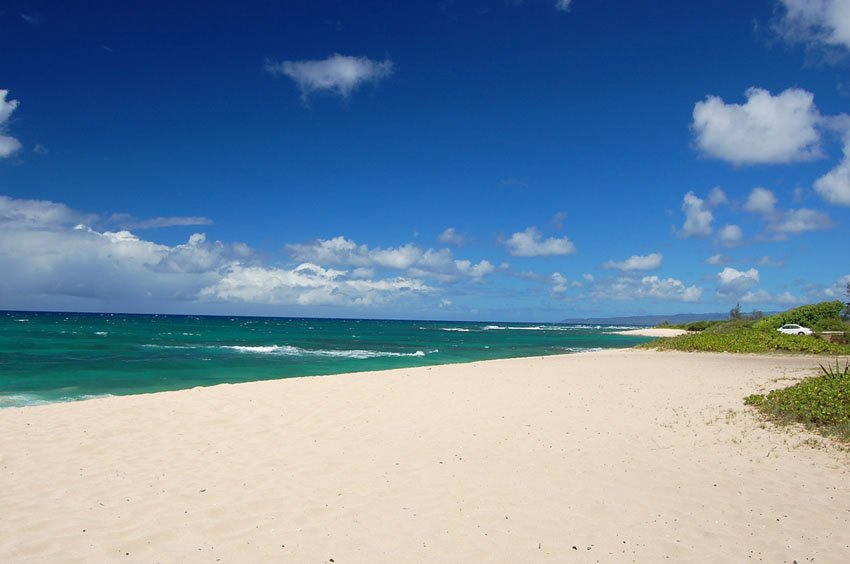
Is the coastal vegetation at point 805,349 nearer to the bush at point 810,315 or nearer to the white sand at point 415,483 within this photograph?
the bush at point 810,315

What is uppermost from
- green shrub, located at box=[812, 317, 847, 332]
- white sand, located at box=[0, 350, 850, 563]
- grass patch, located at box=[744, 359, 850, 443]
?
green shrub, located at box=[812, 317, 847, 332]

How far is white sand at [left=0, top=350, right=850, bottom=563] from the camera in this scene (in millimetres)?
5559

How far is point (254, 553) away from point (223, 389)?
34.8ft

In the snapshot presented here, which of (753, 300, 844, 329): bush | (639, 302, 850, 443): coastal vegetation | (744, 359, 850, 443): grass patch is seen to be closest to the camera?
(744, 359, 850, 443): grass patch

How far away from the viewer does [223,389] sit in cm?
1523

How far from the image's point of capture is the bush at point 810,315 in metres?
49.2

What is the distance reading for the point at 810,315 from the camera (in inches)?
1971

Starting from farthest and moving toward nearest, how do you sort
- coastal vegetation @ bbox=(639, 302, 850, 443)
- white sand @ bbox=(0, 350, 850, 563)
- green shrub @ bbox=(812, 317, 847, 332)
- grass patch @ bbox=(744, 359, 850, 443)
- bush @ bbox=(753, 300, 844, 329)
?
bush @ bbox=(753, 300, 844, 329)
green shrub @ bbox=(812, 317, 847, 332)
coastal vegetation @ bbox=(639, 302, 850, 443)
grass patch @ bbox=(744, 359, 850, 443)
white sand @ bbox=(0, 350, 850, 563)

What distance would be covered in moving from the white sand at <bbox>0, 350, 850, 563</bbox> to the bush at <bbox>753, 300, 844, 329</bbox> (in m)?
45.7

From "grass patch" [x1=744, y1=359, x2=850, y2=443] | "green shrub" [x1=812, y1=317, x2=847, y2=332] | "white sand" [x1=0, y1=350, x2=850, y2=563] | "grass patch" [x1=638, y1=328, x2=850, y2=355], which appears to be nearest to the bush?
"green shrub" [x1=812, y1=317, x2=847, y2=332]

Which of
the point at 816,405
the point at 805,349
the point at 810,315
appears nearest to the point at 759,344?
the point at 805,349

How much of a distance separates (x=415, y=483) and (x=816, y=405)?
8.36m

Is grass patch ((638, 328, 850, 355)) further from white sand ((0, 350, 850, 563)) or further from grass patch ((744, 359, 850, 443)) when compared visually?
white sand ((0, 350, 850, 563))

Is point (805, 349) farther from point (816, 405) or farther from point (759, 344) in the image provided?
point (816, 405)
